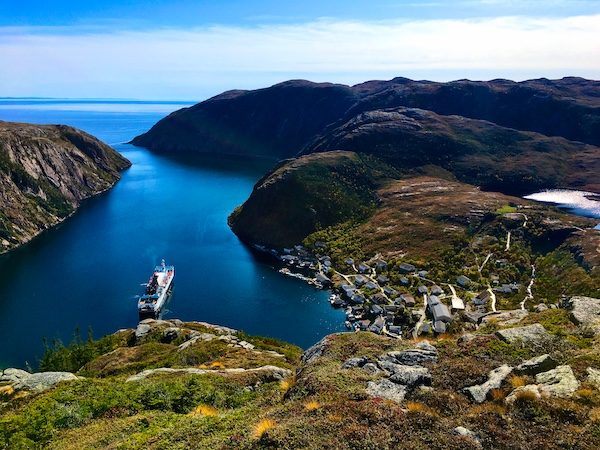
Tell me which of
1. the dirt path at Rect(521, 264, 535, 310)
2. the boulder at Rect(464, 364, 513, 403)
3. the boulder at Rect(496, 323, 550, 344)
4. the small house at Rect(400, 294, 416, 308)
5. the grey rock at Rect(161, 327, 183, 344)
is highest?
the boulder at Rect(464, 364, 513, 403)

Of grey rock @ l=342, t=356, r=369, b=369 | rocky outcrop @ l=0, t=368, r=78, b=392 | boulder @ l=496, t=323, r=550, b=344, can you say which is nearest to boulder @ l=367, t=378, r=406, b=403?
grey rock @ l=342, t=356, r=369, b=369

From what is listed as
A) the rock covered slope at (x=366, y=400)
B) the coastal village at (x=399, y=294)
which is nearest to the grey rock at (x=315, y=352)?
the rock covered slope at (x=366, y=400)

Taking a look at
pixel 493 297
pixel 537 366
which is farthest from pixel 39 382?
pixel 493 297

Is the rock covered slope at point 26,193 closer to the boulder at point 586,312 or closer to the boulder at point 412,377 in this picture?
the boulder at point 412,377

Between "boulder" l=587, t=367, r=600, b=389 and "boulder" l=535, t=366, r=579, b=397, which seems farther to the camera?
"boulder" l=587, t=367, r=600, b=389

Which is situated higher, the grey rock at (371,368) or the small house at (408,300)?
the grey rock at (371,368)

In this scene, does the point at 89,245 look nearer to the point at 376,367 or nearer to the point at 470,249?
the point at 470,249

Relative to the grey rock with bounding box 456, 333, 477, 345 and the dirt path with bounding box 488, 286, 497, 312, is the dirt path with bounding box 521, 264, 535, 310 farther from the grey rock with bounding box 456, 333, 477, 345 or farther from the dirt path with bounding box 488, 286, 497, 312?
the grey rock with bounding box 456, 333, 477, 345
